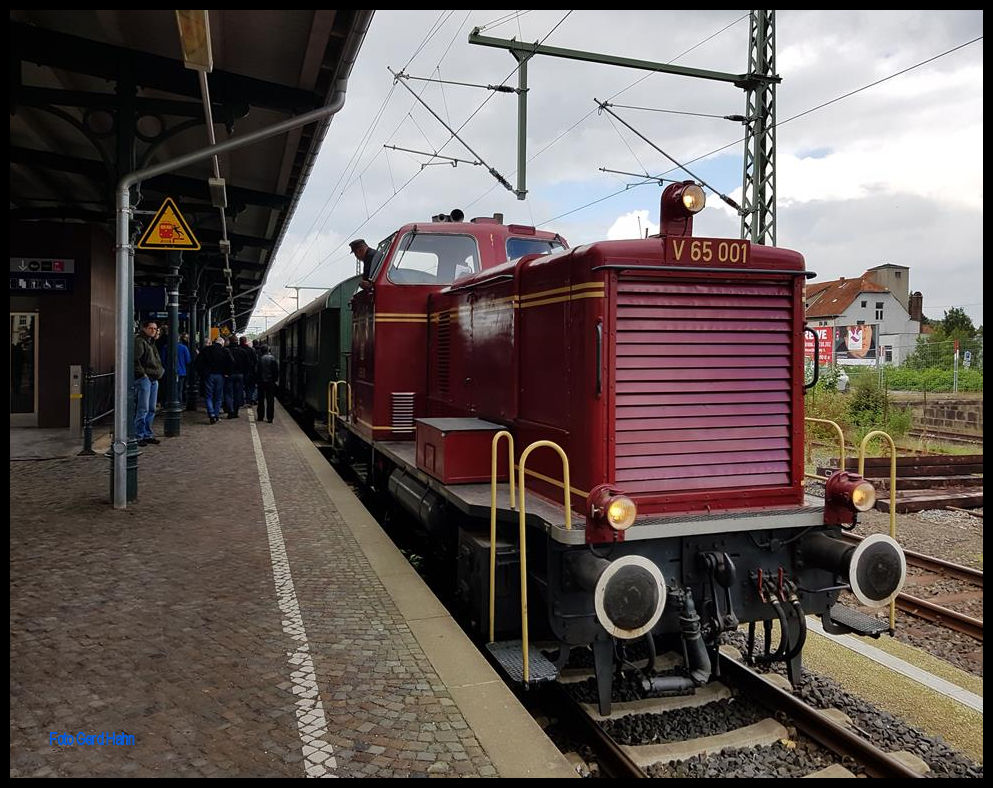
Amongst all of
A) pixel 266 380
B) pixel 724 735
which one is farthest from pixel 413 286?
pixel 266 380

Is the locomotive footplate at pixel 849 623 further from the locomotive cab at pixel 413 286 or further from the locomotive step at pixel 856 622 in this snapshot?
the locomotive cab at pixel 413 286

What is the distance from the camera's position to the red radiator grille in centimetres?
420

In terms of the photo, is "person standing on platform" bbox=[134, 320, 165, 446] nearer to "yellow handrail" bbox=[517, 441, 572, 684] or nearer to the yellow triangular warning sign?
the yellow triangular warning sign

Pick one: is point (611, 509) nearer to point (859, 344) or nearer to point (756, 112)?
point (756, 112)

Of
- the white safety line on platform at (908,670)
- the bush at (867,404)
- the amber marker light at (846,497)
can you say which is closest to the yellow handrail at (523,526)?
the amber marker light at (846,497)

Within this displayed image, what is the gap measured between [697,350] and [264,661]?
297cm

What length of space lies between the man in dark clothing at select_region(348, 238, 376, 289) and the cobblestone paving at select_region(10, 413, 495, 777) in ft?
8.14

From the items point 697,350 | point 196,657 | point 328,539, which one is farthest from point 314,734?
point 328,539

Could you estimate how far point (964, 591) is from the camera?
6.94m

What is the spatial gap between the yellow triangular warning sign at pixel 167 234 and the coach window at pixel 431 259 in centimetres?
268

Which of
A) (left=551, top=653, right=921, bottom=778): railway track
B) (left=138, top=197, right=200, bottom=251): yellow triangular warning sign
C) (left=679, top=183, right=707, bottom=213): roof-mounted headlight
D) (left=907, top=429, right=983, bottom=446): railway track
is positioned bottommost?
(left=551, top=653, right=921, bottom=778): railway track

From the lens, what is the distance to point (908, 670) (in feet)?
16.4

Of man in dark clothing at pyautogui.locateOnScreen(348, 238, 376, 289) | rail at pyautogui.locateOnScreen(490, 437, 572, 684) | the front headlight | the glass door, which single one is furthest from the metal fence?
rail at pyautogui.locateOnScreen(490, 437, 572, 684)
